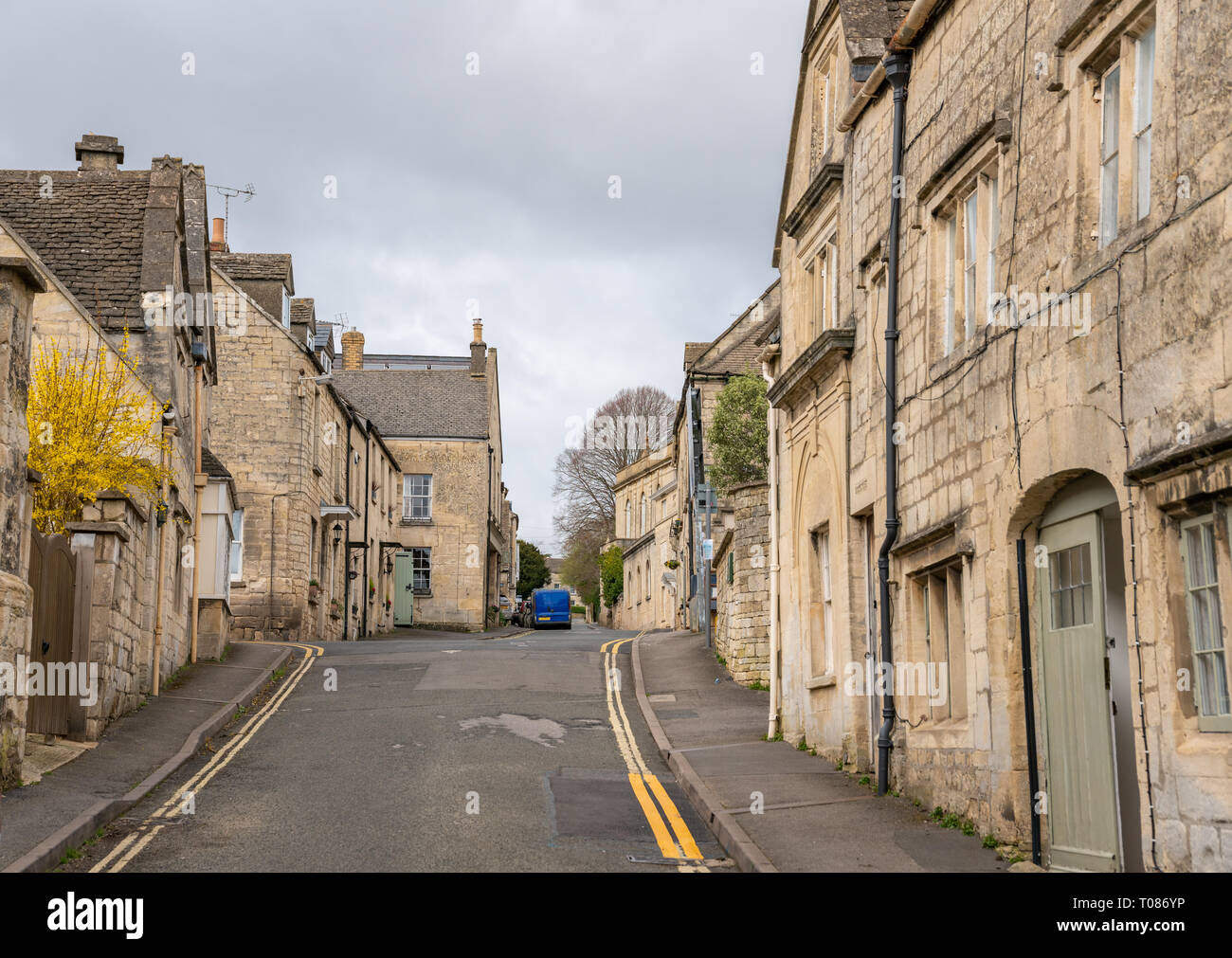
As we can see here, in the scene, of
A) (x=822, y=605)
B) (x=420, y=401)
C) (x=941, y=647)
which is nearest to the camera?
(x=941, y=647)

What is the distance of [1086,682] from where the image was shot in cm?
823

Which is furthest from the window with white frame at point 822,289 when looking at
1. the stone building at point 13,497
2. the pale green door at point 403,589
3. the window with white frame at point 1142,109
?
the pale green door at point 403,589

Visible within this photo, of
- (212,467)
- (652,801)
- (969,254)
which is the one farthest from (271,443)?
(969,254)

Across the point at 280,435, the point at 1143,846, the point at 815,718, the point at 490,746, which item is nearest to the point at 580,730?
the point at 490,746

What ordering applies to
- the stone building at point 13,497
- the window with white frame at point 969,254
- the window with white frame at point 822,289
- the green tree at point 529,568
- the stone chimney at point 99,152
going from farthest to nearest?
the green tree at point 529,568 → the stone chimney at point 99,152 → the window with white frame at point 822,289 → the stone building at point 13,497 → the window with white frame at point 969,254

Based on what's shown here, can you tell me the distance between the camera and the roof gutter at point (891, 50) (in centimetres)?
1123

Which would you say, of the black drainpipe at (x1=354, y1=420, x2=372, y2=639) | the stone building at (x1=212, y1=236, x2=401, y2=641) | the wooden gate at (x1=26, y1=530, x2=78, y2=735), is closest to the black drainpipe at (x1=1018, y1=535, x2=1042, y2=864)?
the wooden gate at (x1=26, y1=530, x2=78, y2=735)

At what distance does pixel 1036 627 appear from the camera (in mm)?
9031

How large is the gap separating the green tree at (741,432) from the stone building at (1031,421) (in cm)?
1433

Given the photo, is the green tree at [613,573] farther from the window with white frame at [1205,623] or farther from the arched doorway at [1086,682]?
the window with white frame at [1205,623]

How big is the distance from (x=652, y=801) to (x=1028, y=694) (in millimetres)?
4221

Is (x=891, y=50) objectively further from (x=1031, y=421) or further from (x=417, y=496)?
(x=417, y=496)
